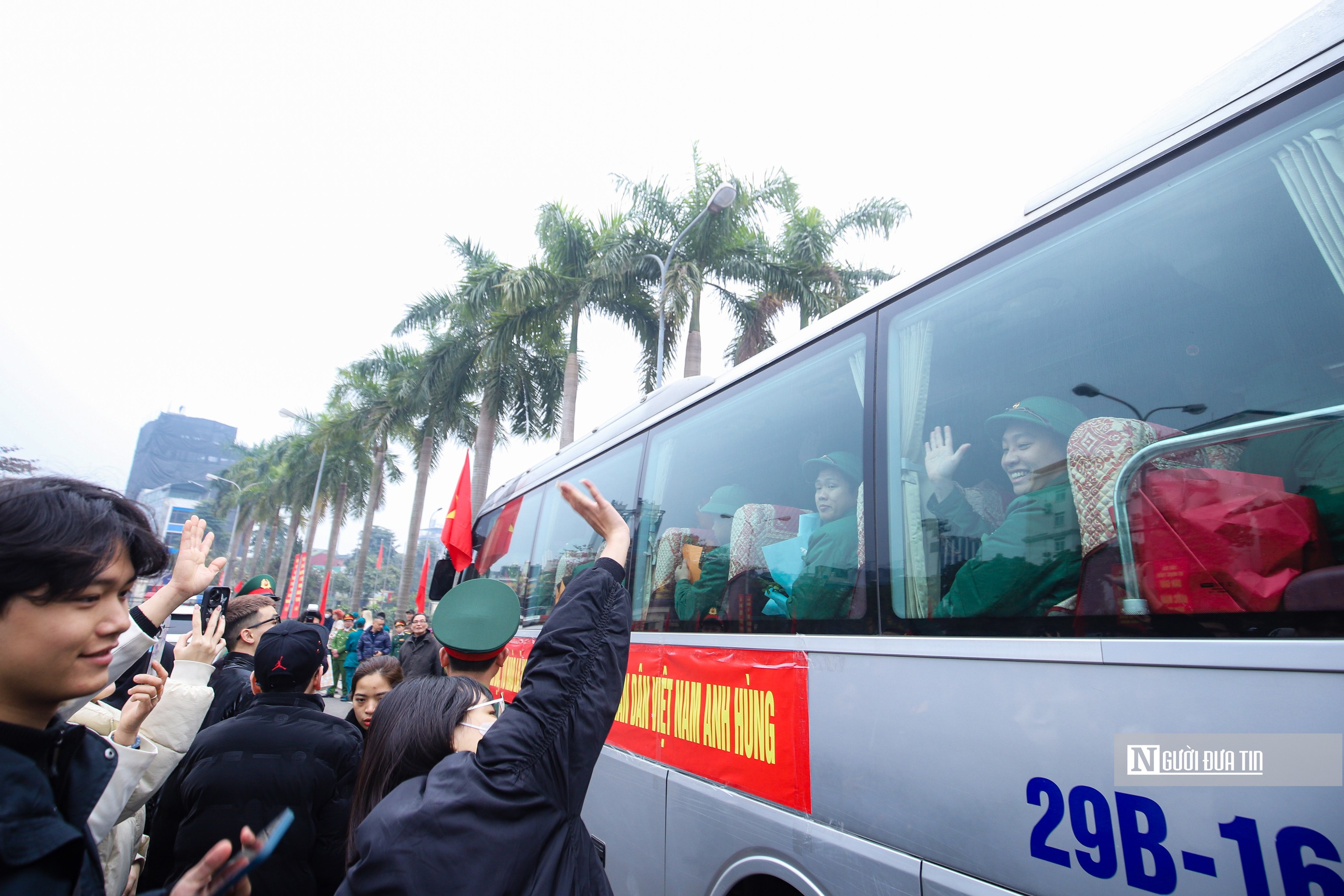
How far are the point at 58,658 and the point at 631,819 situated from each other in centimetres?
286

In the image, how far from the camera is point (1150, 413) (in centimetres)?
190

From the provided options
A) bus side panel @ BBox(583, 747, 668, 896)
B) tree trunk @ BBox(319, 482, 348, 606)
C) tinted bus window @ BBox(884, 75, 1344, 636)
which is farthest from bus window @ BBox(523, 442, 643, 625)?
tree trunk @ BBox(319, 482, 348, 606)

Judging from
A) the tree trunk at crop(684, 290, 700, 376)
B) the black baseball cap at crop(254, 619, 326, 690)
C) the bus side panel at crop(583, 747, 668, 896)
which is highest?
the tree trunk at crop(684, 290, 700, 376)

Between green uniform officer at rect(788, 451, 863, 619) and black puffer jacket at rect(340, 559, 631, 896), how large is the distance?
1.18 metres

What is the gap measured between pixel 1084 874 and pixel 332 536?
3950cm

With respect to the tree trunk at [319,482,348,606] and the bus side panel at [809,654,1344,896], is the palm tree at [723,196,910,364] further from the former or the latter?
the tree trunk at [319,482,348,606]

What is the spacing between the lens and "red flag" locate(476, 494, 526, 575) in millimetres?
7191

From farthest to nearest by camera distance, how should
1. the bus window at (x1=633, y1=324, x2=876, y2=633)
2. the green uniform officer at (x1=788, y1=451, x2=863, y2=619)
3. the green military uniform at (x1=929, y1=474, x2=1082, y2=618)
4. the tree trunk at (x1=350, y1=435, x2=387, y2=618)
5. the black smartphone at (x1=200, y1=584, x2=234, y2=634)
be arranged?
the tree trunk at (x1=350, y1=435, x2=387, y2=618)
the black smartphone at (x1=200, y1=584, x2=234, y2=634)
the bus window at (x1=633, y1=324, x2=876, y2=633)
the green uniform officer at (x1=788, y1=451, x2=863, y2=619)
the green military uniform at (x1=929, y1=474, x2=1082, y2=618)

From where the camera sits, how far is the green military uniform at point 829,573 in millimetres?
2604

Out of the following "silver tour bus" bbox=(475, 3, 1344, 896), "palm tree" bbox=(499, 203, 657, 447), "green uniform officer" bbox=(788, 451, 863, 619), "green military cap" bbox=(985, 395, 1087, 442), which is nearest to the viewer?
"silver tour bus" bbox=(475, 3, 1344, 896)

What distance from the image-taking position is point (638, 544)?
428cm

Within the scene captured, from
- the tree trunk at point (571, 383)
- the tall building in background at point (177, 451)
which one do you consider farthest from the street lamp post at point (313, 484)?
the tall building in background at point (177, 451)

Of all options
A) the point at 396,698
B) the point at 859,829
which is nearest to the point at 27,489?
the point at 396,698

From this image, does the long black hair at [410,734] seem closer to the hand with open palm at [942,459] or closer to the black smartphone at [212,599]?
the hand with open palm at [942,459]
